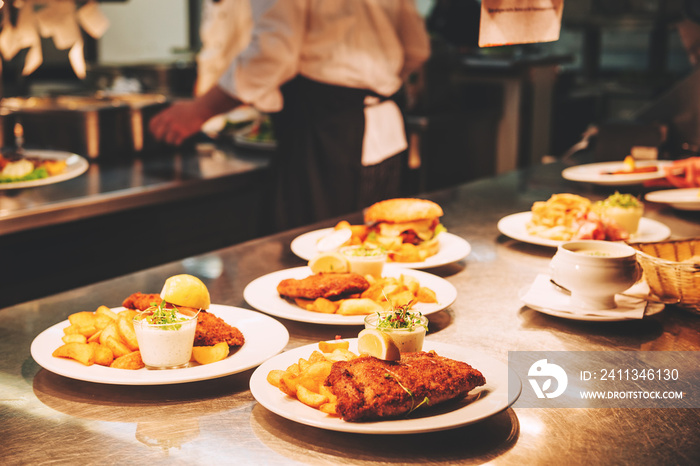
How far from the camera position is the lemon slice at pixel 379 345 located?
122 cm

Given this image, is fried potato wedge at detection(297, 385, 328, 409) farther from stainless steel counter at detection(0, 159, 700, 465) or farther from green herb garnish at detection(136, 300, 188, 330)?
green herb garnish at detection(136, 300, 188, 330)

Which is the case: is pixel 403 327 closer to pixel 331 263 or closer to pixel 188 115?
pixel 331 263

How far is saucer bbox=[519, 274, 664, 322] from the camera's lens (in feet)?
5.21

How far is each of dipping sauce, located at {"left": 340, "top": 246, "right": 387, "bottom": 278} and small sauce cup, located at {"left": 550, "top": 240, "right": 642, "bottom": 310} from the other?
39 centimetres

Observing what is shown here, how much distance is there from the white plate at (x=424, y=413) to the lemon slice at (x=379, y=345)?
116 mm

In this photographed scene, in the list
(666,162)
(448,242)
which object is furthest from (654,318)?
(666,162)

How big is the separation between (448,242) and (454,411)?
104 centimetres

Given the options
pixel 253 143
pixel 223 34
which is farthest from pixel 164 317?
pixel 223 34

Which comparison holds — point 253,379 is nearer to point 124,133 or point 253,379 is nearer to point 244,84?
point 244,84

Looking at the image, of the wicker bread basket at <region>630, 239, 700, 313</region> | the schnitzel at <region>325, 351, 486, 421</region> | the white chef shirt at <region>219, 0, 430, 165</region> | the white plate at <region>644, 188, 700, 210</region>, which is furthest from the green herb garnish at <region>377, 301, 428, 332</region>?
the white chef shirt at <region>219, 0, 430, 165</region>

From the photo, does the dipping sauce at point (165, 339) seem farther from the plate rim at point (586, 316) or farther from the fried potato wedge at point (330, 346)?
the plate rim at point (586, 316)

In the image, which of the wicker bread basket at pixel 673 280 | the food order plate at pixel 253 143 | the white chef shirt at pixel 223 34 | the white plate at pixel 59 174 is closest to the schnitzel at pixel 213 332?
the wicker bread basket at pixel 673 280

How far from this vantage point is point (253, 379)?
1242 millimetres

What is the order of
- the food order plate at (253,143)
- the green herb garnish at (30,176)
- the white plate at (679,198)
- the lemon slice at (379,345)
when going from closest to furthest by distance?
the lemon slice at (379,345)
the white plate at (679,198)
the green herb garnish at (30,176)
the food order plate at (253,143)
